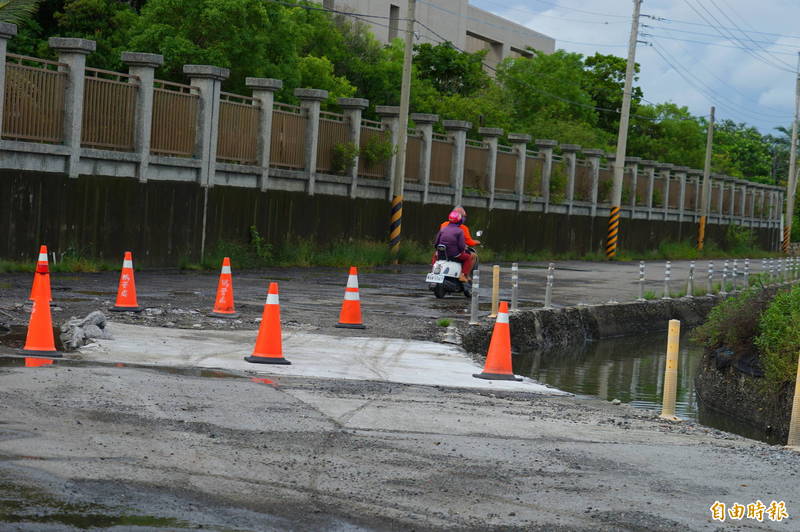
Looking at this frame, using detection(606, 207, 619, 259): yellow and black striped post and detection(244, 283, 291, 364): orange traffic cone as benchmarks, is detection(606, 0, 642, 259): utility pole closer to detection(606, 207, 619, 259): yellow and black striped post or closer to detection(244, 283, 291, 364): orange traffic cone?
detection(606, 207, 619, 259): yellow and black striped post

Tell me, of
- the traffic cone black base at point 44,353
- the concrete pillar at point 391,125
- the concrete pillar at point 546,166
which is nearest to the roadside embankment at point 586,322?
the traffic cone black base at point 44,353

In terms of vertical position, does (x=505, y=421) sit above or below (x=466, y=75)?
below

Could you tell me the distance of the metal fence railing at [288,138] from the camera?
2816 centimetres

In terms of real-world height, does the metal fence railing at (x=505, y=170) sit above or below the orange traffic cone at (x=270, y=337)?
above

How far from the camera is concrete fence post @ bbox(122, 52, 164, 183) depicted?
2341 centimetres

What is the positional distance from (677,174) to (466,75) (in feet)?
38.7

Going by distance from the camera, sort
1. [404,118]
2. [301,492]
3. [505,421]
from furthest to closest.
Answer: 1. [404,118]
2. [505,421]
3. [301,492]

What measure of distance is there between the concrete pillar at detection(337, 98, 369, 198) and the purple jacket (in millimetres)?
9947

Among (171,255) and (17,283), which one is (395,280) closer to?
(171,255)

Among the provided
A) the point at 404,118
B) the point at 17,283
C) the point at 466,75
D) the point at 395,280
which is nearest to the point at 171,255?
the point at 395,280

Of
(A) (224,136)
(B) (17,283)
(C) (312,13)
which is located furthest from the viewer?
(C) (312,13)

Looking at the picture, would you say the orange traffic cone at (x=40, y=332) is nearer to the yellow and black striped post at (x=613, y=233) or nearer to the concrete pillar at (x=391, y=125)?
the concrete pillar at (x=391, y=125)

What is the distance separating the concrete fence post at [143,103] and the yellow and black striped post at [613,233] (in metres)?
27.6

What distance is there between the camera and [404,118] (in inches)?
1257
